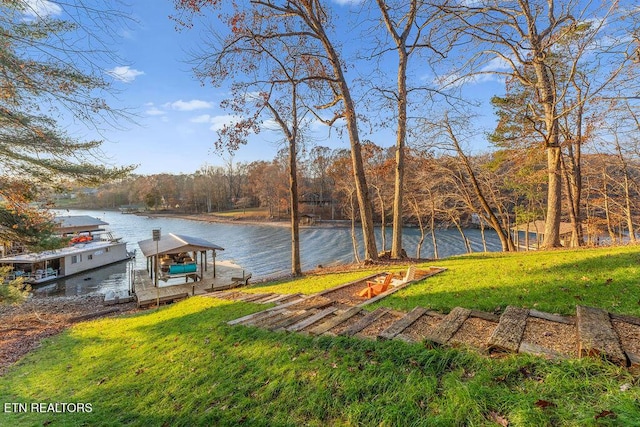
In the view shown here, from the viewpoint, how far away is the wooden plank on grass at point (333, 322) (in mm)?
3342

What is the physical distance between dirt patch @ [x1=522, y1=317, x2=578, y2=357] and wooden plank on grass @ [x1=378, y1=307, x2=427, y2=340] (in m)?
1.05

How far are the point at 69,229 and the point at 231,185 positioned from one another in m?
41.0

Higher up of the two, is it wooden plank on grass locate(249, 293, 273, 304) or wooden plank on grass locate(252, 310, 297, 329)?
wooden plank on grass locate(252, 310, 297, 329)

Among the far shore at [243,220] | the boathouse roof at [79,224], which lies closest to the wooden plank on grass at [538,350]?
the boathouse roof at [79,224]

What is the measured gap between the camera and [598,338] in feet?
7.37

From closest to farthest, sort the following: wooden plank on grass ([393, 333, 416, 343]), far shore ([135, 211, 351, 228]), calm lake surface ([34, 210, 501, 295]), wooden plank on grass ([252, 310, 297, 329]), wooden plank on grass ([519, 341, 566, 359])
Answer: wooden plank on grass ([519, 341, 566, 359])
wooden plank on grass ([393, 333, 416, 343])
wooden plank on grass ([252, 310, 297, 329])
calm lake surface ([34, 210, 501, 295])
far shore ([135, 211, 351, 228])

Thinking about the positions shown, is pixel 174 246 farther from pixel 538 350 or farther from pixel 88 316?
pixel 538 350

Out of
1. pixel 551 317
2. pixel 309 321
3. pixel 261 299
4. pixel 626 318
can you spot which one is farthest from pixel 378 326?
pixel 261 299

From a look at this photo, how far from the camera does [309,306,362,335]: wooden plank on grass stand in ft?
11.0

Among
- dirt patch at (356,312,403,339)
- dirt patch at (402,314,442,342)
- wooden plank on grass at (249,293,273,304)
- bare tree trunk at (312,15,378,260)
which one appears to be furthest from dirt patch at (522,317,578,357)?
bare tree trunk at (312,15,378,260)

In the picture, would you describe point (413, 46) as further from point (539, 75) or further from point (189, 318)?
point (189, 318)

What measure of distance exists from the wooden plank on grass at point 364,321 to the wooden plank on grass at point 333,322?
20 centimetres

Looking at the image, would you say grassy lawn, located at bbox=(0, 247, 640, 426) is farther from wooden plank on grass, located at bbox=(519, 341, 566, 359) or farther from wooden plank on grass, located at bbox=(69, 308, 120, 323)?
wooden plank on grass, located at bbox=(69, 308, 120, 323)

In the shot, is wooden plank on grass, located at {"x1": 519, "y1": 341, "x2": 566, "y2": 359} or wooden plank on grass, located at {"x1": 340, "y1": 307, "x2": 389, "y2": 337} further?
wooden plank on grass, located at {"x1": 340, "y1": 307, "x2": 389, "y2": 337}
